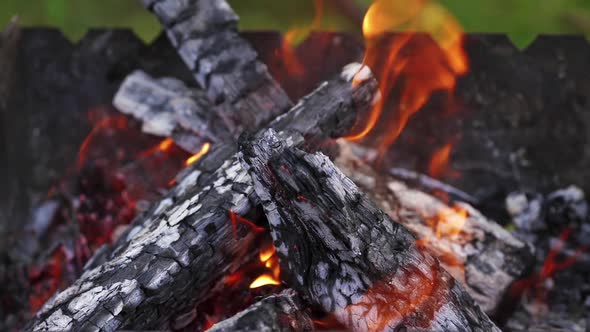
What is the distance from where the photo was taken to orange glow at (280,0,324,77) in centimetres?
247

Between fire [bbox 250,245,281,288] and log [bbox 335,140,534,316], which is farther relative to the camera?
log [bbox 335,140,534,316]

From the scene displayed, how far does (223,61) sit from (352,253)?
945mm

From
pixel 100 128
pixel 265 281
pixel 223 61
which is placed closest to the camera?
pixel 265 281

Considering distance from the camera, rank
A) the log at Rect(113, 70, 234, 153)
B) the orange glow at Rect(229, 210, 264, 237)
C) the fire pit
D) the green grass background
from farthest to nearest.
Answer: the green grass background
the log at Rect(113, 70, 234, 153)
the orange glow at Rect(229, 210, 264, 237)
the fire pit

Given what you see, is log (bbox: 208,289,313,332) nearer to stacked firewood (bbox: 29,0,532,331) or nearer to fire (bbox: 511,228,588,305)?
stacked firewood (bbox: 29,0,532,331)

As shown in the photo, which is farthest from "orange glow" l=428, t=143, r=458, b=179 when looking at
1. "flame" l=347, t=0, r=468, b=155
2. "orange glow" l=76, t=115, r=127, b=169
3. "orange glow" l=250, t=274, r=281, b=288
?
"orange glow" l=76, t=115, r=127, b=169

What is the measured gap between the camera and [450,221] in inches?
82.3

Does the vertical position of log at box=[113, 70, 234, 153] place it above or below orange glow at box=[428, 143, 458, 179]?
above

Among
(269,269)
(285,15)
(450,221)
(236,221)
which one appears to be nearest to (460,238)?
(450,221)

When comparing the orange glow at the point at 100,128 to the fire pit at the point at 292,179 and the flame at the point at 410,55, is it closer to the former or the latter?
the fire pit at the point at 292,179

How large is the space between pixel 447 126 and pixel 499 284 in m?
0.83

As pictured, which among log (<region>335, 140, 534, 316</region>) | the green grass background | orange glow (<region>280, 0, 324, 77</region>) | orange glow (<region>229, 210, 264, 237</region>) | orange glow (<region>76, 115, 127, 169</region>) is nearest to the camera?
orange glow (<region>229, 210, 264, 237</region>)

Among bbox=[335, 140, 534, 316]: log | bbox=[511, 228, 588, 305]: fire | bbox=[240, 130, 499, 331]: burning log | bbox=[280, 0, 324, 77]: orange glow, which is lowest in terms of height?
bbox=[511, 228, 588, 305]: fire

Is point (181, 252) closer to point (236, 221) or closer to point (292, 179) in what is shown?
point (236, 221)
